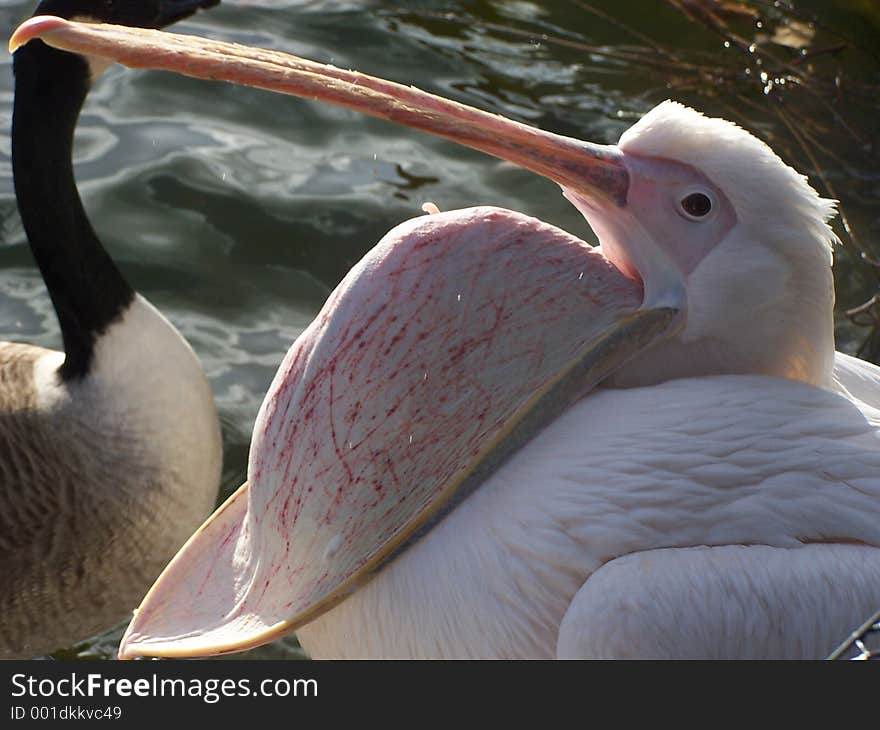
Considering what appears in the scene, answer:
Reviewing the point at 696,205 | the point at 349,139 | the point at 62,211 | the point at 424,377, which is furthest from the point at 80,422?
the point at 349,139

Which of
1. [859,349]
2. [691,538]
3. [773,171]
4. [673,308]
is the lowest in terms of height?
[859,349]

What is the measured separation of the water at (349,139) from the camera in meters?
3.64

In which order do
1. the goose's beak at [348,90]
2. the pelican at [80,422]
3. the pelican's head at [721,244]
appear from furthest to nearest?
the pelican at [80,422], the pelican's head at [721,244], the goose's beak at [348,90]

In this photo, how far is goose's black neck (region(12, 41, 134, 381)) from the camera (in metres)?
2.71

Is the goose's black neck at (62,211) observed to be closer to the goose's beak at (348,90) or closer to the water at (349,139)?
the water at (349,139)

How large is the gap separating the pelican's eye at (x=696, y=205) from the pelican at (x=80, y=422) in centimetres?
145

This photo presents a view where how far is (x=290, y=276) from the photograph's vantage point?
3.70 m

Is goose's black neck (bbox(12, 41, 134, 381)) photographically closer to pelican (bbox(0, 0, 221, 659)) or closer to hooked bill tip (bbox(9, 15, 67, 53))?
pelican (bbox(0, 0, 221, 659))

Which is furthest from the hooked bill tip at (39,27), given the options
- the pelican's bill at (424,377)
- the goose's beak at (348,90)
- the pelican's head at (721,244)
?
Result: the pelican's head at (721,244)

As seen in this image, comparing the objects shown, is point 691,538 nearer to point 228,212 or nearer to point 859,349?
point 859,349

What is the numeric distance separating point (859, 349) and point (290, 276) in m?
1.52

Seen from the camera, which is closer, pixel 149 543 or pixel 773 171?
pixel 773 171
